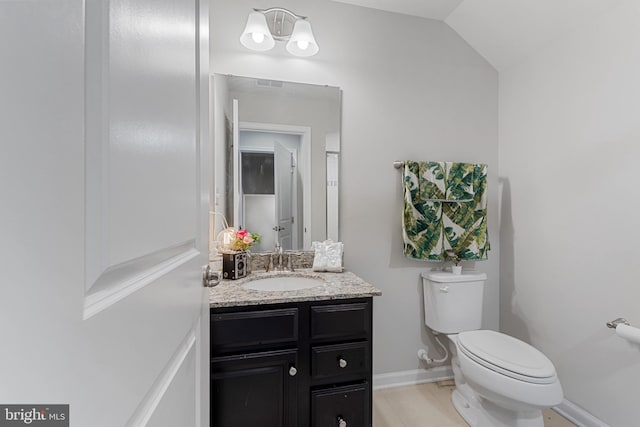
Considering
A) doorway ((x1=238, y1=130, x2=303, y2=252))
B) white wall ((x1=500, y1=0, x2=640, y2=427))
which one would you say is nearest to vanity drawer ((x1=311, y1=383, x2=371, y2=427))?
doorway ((x1=238, y1=130, x2=303, y2=252))

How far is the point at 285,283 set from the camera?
1.63m

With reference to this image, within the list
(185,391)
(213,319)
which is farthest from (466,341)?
(185,391)

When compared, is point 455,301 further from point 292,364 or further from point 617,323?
point 292,364

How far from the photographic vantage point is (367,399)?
4.36 feet

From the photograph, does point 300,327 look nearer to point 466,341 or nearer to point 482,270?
point 466,341

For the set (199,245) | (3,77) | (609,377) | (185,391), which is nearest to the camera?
(3,77)

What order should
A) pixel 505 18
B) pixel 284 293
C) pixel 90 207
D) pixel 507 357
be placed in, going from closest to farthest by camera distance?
1. pixel 90 207
2. pixel 284 293
3. pixel 507 357
4. pixel 505 18

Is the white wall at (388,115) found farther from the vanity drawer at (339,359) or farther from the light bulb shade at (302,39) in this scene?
the vanity drawer at (339,359)

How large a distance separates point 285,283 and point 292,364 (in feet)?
1.50

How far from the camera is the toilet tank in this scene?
1.86 metres

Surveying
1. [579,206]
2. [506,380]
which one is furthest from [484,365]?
[579,206]

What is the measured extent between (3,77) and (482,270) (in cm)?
246

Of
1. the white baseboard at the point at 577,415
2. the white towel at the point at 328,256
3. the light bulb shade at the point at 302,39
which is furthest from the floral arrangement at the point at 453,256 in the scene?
the light bulb shade at the point at 302,39

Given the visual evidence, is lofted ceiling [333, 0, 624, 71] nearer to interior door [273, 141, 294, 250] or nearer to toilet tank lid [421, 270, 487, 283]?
interior door [273, 141, 294, 250]
